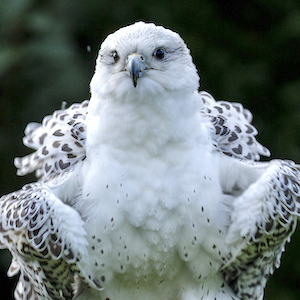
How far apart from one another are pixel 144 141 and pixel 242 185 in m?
0.59

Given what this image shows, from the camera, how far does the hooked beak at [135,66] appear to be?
219cm

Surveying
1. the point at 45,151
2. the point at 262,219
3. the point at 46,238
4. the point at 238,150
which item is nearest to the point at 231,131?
the point at 238,150

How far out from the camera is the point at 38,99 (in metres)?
3.91

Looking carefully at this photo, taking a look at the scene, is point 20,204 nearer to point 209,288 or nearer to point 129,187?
point 129,187

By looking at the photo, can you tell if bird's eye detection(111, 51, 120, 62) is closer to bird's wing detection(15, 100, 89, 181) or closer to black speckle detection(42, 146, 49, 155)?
bird's wing detection(15, 100, 89, 181)

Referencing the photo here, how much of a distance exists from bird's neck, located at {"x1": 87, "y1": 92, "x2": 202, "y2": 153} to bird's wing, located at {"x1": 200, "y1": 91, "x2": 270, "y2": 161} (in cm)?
29

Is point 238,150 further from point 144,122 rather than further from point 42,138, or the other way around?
point 42,138

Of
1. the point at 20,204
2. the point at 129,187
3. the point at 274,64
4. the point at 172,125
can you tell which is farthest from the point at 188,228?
the point at 274,64

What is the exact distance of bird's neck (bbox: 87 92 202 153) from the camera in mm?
2342

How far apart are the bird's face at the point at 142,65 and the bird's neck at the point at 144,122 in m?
0.05

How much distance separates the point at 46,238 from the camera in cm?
227

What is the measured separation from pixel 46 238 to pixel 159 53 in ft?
3.22

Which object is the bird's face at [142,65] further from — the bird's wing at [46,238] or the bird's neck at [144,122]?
the bird's wing at [46,238]

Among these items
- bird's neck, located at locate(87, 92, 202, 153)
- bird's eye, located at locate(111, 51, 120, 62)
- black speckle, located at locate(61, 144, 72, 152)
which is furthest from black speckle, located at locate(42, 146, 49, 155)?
Result: bird's eye, located at locate(111, 51, 120, 62)
